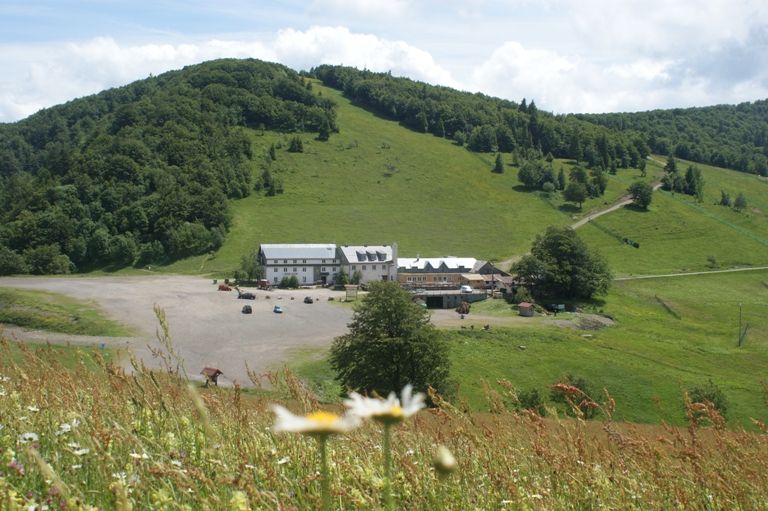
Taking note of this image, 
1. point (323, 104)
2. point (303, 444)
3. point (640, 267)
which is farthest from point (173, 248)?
point (303, 444)

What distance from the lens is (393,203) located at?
126 metres

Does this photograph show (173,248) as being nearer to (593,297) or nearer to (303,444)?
(593,297)

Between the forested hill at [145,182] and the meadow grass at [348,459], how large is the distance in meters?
102

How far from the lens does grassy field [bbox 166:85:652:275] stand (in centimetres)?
10738

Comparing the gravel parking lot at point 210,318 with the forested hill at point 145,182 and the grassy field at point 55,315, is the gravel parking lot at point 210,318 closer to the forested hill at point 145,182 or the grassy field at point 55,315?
the grassy field at point 55,315

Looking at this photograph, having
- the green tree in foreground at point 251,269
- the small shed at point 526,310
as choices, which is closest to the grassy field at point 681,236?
the small shed at point 526,310

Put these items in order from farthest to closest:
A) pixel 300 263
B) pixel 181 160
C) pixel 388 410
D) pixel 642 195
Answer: pixel 181 160 < pixel 642 195 < pixel 300 263 < pixel 388 410

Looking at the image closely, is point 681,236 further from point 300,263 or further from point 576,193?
point 300,263

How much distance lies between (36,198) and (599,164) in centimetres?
12945

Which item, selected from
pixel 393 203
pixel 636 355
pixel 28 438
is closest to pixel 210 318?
pixel 636 355

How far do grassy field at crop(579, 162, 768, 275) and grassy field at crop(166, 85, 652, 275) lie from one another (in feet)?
31.0

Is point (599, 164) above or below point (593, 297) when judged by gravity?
above

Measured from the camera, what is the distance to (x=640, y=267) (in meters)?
99.7

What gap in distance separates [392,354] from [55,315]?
37.1 metres
